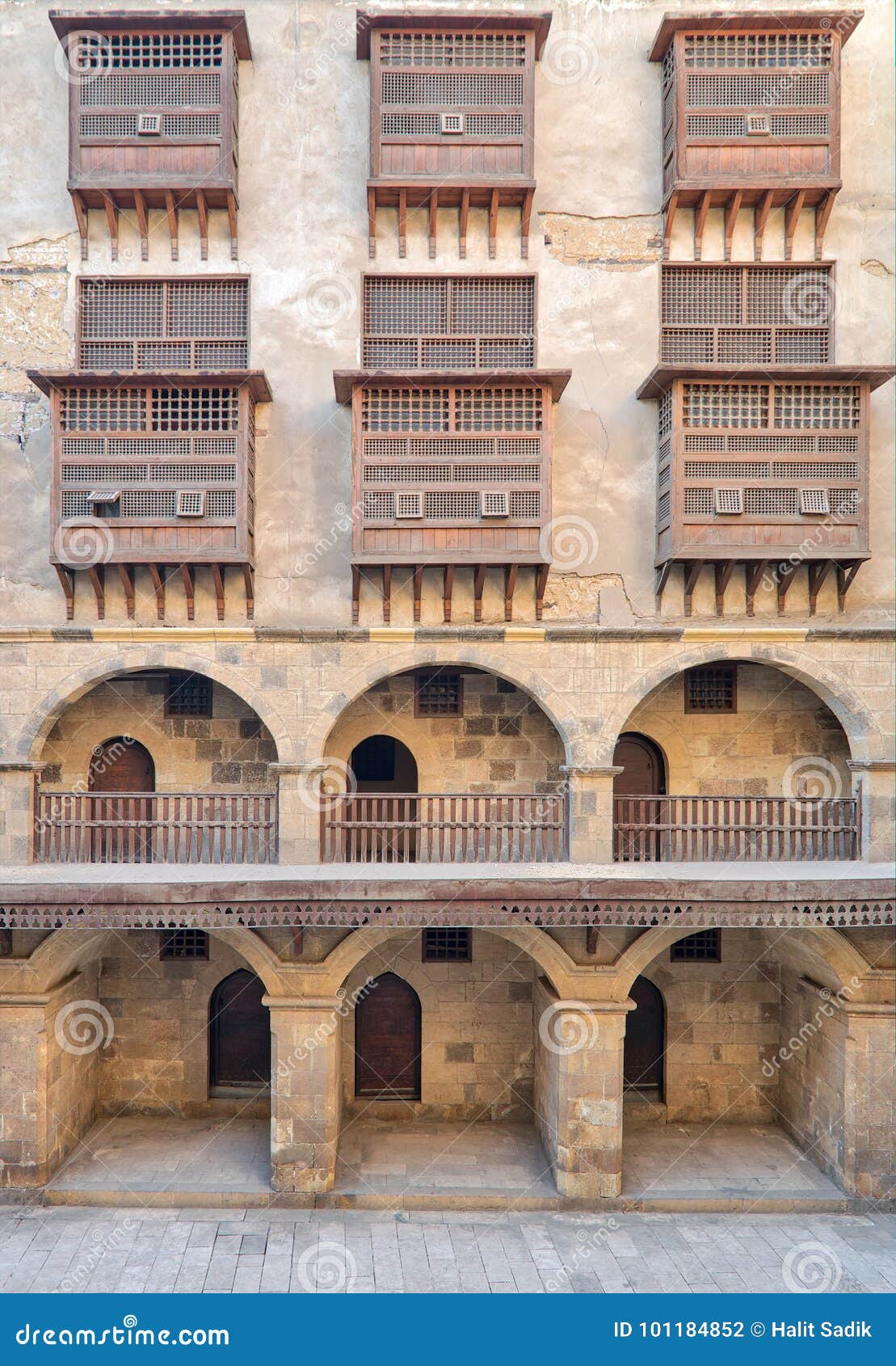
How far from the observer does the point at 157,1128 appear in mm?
13961

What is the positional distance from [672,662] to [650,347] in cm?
453

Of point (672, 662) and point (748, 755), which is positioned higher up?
point (672, 662)

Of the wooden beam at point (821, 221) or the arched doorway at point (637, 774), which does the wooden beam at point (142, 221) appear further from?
the arched doorway at point (637, 774)

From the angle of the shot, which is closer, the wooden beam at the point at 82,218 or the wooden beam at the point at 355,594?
the wooden beam at the point at 355,594

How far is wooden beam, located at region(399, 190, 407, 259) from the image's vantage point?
41.0ft

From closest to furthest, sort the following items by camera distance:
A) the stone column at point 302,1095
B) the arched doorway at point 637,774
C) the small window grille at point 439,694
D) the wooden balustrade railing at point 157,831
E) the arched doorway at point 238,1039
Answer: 1. the wooden balustrade railing at point 157,831
2. the stone column at point 302,1095
3. the arched doorway at point 637,774
4. the small window grille at point 439,694
5. the arched doorway at point 238,1039

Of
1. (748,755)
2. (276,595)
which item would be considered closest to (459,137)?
(276,595)

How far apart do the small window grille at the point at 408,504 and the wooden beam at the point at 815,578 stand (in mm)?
5448

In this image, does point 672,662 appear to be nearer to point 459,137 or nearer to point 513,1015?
point 513,1015

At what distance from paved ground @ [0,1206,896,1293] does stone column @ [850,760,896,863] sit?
192 inches

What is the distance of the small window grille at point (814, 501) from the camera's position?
11.9 m

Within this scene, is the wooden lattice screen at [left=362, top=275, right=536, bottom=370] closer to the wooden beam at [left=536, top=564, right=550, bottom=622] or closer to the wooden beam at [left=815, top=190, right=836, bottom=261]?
the wooden beam at [left=536, top=564, right=550, bottom=622]

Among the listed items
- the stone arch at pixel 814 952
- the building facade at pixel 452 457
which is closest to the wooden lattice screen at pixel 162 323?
the building facade at pixel 452 457

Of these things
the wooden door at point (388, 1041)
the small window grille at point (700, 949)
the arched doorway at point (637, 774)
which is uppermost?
the arched doorway at point (637, 774)
